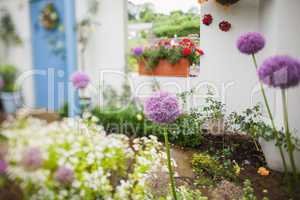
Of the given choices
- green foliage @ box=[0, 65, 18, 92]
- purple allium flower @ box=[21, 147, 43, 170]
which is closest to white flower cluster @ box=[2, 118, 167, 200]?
purple allium flower @ box=[21, 147, 43, 170]

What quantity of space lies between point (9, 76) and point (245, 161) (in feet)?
3.24

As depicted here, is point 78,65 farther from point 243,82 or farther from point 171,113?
point 243,82

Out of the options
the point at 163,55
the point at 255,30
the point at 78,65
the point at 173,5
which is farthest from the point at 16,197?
the point at 255,30

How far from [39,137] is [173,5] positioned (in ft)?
2.44

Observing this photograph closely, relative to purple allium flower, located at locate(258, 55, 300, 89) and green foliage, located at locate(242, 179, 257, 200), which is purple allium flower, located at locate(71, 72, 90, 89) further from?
green foliage, located at locate(242, 179, 257, 200)

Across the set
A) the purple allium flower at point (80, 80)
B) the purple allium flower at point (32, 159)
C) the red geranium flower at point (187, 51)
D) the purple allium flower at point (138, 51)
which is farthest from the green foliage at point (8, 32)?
the red geranium flower at point (187, 51)

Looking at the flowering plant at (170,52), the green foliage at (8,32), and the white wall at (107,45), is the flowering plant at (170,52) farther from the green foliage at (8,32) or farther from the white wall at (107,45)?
the green foliage at (8,32)

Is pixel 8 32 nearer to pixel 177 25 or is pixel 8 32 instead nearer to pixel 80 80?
pixel 80 80

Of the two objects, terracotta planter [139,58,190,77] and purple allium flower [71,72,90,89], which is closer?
purple allium flower [71,72,90,89]

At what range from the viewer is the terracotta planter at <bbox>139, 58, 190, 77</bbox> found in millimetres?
1229

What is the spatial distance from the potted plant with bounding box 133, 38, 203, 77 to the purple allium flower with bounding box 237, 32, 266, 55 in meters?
0.17

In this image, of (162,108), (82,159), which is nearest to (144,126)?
(162,108)

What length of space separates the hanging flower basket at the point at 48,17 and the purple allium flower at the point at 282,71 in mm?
782

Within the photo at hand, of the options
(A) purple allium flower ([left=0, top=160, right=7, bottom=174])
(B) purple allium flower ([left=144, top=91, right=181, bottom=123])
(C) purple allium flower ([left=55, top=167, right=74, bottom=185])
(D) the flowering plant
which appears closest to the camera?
(A) purple allium flower ([left=0, top=160, right=7, bottom=174])
